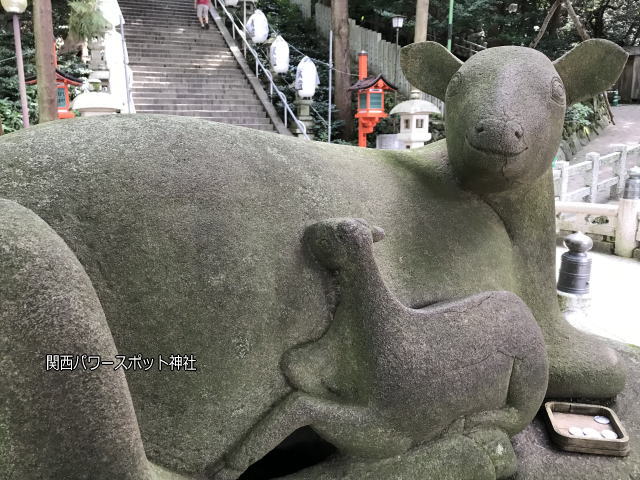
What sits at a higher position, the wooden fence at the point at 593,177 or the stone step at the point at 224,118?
the stone step at the point at 224,118

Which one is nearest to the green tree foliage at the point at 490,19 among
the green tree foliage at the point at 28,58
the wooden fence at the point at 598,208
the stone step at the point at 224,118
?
Result: the stone step at the point at 224,118

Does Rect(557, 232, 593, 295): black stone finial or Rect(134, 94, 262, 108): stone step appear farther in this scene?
Rect(134, 94, 262, 108): stone step

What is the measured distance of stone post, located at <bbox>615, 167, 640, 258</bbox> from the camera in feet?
25.5

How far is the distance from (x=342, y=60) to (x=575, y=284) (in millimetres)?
8961

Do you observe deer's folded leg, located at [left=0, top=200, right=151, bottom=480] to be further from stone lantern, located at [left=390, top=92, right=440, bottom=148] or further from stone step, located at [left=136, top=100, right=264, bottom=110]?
stone step, located at [left=136, top=100, right=264, bottom=110]

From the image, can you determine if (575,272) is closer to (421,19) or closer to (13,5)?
(421,19)

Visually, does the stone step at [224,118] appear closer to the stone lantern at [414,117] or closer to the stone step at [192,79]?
the stone step at [192,79]

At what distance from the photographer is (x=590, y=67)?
2406 mm

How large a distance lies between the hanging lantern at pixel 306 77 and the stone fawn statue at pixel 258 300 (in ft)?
29.8

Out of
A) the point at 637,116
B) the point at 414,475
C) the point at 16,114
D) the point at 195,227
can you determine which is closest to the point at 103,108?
the point at 16,114

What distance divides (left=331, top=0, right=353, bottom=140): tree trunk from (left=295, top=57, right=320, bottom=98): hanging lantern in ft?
2.93

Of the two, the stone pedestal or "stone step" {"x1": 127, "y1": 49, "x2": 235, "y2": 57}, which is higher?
"stone step" {"x1": 127, "y1": 49, "x2": 235, "y2": 57}

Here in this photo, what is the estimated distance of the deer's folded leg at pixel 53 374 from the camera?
1.17 metres

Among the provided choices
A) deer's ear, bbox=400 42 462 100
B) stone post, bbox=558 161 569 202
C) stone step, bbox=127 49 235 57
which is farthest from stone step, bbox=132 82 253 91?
deer's ear, bbox=400 42 462 100
